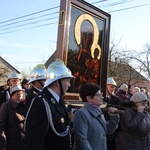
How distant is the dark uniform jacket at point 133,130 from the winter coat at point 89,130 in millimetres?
905

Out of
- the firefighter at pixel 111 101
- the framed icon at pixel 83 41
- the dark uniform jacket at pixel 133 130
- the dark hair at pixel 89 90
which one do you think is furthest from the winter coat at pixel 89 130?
the framed icon at pixel 83 41

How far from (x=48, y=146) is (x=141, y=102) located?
219cm

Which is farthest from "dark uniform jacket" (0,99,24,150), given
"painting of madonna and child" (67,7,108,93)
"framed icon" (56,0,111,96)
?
"painting of madonna and child" (67,7,108,93)

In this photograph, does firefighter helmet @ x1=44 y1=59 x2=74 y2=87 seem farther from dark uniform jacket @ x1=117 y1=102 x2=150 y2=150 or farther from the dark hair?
dark uniform jacket @ x1=117 y1=102 x2=150 y2=150

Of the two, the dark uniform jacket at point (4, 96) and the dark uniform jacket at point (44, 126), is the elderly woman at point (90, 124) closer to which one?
the dark uniform jacket at point (44, 126)

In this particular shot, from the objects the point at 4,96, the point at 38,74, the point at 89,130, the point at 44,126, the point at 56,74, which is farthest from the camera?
the point at 4,96

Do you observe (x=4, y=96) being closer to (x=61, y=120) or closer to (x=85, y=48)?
(x=85, y=48)

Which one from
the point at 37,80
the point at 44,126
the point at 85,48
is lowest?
the point at 44,126

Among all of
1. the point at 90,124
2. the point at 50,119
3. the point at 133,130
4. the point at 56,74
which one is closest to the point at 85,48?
the point at 133,130

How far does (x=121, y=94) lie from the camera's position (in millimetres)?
6152

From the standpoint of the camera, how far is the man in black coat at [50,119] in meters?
2.07

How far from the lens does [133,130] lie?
12.2 ft

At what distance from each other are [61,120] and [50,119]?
0.15 metres

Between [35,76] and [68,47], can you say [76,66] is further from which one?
[35,76]
